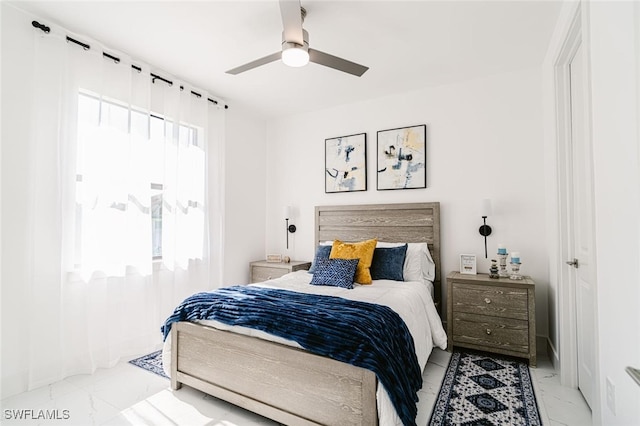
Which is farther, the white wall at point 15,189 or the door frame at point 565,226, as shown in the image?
the door frame at point 565,226

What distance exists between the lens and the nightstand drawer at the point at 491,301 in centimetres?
267

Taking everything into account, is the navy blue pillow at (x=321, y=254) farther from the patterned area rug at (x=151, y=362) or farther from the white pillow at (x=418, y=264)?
the patterned area rug at (x=151, y=362)

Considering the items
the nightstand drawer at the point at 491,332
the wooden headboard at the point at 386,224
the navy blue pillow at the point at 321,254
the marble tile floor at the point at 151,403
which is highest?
the wooden headboard at the point at 386,224

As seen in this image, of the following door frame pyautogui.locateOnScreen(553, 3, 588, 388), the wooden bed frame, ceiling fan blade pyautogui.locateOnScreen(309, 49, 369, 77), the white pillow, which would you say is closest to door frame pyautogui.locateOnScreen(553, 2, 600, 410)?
door frame pyautogui.locateOnScreen(553, 3, 588, 388)

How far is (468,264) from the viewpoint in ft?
10.3

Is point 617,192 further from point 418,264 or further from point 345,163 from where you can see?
point 345,163

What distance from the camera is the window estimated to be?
260 cm

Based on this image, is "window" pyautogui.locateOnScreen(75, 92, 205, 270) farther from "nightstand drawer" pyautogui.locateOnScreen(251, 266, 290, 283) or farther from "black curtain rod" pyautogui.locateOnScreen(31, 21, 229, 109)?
"nightstand drawer" pyautogui.locateOnScreen(251, 266, 290, 283)

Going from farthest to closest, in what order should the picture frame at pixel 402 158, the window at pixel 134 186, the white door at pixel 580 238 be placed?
the picture frame at pixel 402 158 < the window at pixel 134 186 < the white door at pixel 580 238

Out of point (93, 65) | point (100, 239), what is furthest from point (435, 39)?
point (100, 239)

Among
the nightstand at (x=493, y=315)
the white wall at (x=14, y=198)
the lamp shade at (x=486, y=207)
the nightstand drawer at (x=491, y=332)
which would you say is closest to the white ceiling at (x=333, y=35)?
the white wall at (x=14, y=198)

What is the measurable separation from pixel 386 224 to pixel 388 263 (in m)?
0.66

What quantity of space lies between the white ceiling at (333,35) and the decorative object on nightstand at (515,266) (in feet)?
5.99

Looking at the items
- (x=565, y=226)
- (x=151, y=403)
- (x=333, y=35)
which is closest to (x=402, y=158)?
(x=333, y=35)
